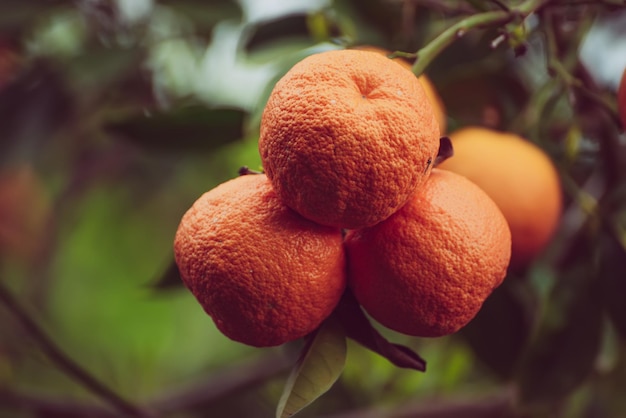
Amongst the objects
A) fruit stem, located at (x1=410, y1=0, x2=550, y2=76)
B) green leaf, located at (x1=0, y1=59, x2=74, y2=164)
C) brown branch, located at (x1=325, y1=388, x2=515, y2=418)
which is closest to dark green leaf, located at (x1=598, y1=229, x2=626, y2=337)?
brown branch, located at (x1=325, y1=388, x2=515, y2=418)

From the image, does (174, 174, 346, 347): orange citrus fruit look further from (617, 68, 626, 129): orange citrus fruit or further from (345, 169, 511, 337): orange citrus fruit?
(617, 68, 626, 129): orange citrus fruit

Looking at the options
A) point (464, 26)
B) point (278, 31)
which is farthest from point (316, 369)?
point (278, 31)

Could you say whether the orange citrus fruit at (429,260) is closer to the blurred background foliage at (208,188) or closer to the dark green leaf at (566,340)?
the blurred background foliage at (208,188)

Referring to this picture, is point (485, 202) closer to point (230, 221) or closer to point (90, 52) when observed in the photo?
point (230, 221)

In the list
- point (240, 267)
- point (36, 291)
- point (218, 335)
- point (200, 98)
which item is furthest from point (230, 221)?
point (218, 335)

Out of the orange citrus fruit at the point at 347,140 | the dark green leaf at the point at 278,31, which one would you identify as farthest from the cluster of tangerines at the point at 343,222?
the dark green leaf at the point at 278,31
